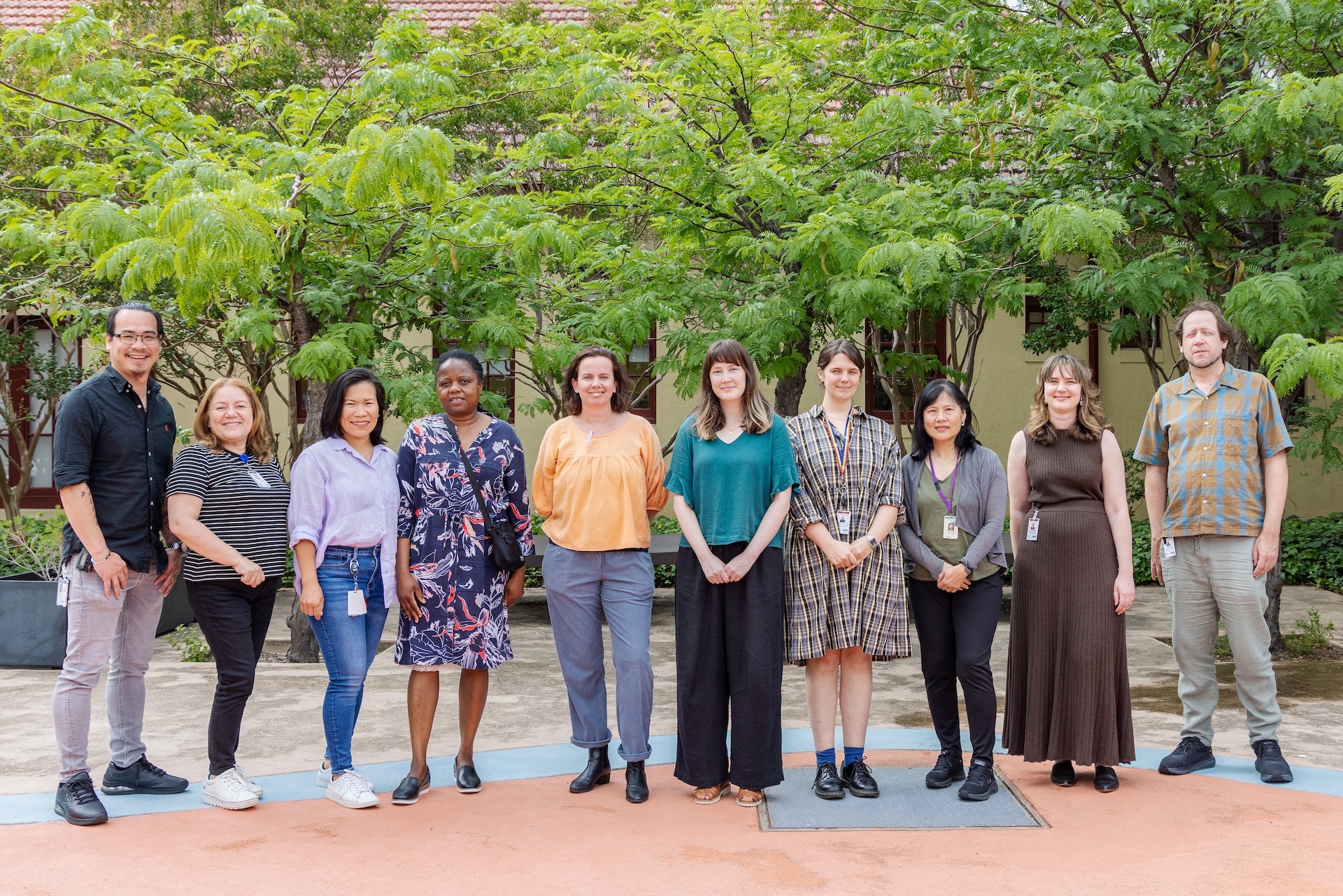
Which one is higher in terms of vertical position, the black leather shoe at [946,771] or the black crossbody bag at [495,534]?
the black crossbody bag at [495,534]

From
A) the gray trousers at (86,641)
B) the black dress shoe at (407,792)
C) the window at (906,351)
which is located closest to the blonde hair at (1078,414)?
the black dress shoe at (407,792)

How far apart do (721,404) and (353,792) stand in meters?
2.33

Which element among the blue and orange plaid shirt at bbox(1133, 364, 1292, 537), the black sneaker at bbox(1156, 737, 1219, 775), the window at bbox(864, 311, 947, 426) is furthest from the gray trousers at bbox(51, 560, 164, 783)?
the window at bbox(864, 311, 947, 426)

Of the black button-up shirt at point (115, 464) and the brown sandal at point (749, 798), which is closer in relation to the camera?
the black button-up shirt at point (115, 464)

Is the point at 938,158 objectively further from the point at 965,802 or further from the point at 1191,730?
the point at 965,802

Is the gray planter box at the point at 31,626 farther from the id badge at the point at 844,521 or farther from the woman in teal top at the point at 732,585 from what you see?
the id badge at the point at 844,521

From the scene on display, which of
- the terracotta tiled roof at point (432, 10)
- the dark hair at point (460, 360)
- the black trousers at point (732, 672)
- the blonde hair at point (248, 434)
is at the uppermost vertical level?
the terracotta tiled roof at point (432, 10)

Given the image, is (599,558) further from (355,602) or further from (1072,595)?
(1072,595)

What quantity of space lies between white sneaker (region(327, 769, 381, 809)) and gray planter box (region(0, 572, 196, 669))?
157 inches

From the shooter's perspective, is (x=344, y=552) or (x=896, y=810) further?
(x=344, y=552)

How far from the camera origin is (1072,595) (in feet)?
16.0

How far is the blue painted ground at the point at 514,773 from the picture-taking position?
4.69 metres

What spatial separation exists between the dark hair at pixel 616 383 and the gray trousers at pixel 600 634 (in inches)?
26.6

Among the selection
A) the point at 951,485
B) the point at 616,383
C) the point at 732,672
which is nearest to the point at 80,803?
the point at 732,672
